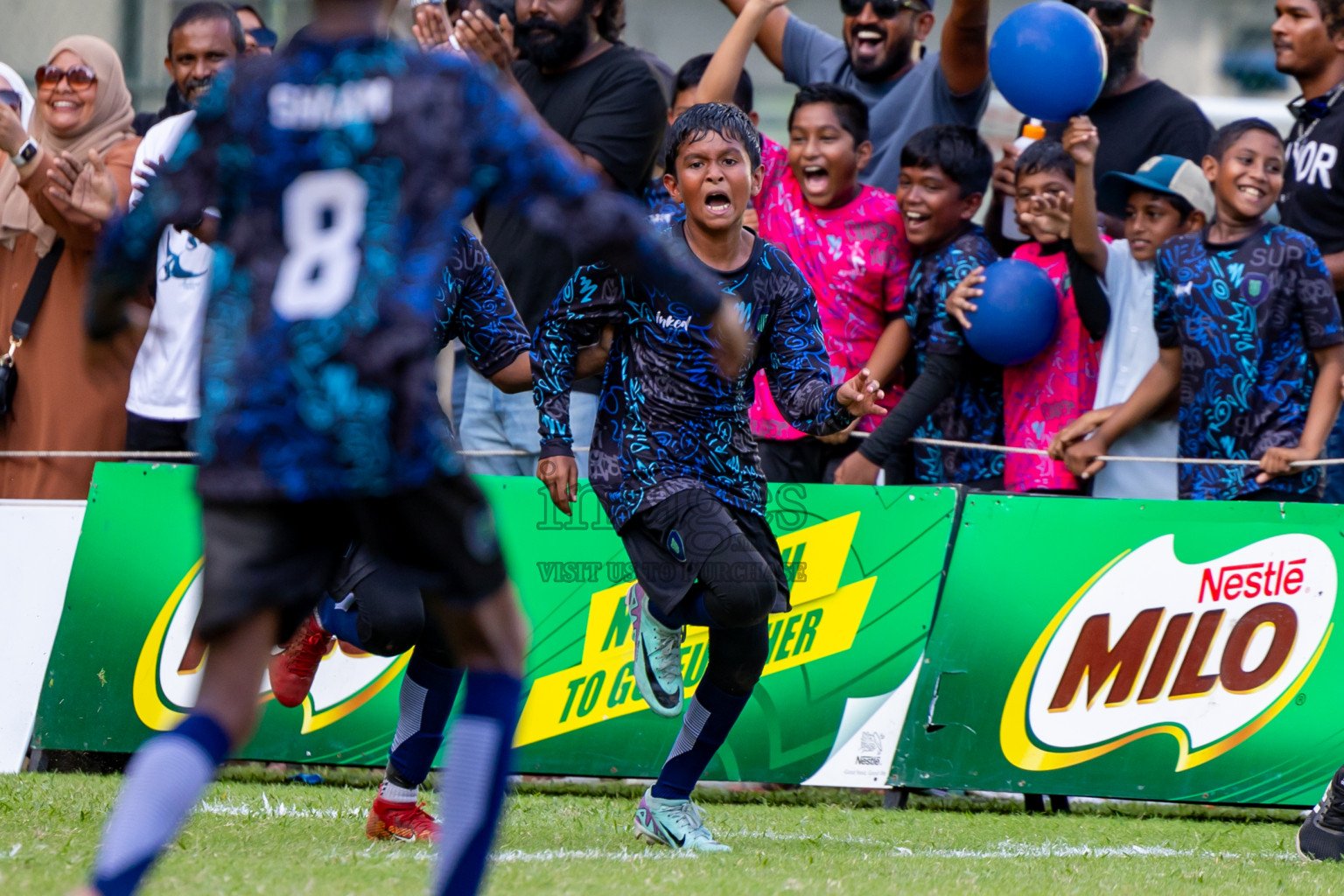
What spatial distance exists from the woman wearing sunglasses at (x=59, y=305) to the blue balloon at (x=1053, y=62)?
3644mm

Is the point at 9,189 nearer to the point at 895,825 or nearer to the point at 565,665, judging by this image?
the point at 565,665

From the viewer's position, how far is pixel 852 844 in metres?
4.96

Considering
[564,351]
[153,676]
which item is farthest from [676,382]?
[153,676]

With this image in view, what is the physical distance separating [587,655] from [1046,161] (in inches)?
106

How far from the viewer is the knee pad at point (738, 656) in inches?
187

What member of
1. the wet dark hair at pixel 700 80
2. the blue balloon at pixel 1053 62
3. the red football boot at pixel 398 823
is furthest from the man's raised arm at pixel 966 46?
the red football boot at pixel 398 823

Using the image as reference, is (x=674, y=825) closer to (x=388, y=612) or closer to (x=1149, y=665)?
(x=388, y=612)

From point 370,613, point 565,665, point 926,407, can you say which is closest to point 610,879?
point 370,613

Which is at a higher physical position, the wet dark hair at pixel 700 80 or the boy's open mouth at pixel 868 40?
the boy's open mouth at pixel 868 40

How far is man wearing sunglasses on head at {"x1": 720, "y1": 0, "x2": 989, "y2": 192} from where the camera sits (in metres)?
6.96

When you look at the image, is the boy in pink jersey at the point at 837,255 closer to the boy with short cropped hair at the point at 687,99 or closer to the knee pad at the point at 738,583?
the boy with short cropped hair at the point at 687,99

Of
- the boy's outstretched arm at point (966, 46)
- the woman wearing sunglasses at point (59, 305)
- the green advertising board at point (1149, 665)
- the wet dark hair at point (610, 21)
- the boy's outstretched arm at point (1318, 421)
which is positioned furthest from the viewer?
the wet dark hair at point (610, 21)

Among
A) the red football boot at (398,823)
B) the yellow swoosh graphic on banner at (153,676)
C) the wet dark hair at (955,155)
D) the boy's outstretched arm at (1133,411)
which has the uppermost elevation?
the wet dark hair at (955,155)

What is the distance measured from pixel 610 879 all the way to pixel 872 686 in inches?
88.8
